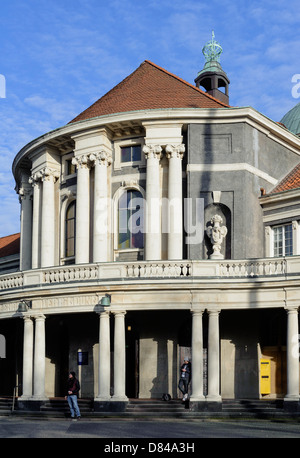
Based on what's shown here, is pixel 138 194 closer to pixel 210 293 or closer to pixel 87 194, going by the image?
pixel 87 194

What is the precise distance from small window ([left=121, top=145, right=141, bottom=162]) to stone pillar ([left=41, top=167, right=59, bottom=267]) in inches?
157

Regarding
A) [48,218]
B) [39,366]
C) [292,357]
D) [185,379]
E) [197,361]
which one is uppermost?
[48,218]

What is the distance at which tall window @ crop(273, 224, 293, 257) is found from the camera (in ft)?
115

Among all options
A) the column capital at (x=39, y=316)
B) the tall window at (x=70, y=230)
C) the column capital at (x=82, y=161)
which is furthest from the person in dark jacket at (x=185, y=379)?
the column capital at (x=82, y=161)

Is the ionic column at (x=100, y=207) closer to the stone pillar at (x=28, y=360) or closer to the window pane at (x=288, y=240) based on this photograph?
the stone pillar at (x=28, y=360)

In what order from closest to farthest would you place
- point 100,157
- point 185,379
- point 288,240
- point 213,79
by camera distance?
1. point 185,379
2. point 288,240
3. point 100,157
4. point 213,79

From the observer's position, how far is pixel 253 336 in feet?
107

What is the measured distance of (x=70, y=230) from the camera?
3850cm

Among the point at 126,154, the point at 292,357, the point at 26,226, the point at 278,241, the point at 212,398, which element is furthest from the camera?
the point at 26,226

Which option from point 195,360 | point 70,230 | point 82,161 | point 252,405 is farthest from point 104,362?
point 82,161

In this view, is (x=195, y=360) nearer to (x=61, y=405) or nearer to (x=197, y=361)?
(x=197, y=361)

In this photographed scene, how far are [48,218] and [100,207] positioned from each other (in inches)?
142
